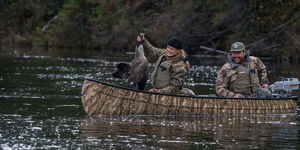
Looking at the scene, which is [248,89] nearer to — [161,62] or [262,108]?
[262,108]

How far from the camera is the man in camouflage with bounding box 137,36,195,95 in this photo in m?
12.2

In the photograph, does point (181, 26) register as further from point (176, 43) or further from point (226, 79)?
point (176, 43)

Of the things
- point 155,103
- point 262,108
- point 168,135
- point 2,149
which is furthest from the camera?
point 262,108

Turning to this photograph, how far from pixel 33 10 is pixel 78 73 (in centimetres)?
3082

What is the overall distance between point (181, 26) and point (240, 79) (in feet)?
67.6

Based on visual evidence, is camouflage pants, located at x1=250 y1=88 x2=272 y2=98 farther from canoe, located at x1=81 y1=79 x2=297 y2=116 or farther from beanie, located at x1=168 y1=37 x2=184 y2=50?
beanie, located at x1=168 y1=37 x2=184 y2=50

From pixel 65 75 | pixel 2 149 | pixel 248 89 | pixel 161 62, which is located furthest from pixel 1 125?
pixel 65 75

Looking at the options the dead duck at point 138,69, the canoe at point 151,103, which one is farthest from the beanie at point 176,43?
the canoe at point 151,103

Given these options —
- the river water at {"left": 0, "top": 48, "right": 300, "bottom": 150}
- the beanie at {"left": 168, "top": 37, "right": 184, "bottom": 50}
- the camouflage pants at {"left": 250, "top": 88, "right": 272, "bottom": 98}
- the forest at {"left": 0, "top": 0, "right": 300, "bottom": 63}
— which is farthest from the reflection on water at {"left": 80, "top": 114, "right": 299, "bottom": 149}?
the forest at {"left": 0, "top": 0, "right": 300, "bottom": 63}

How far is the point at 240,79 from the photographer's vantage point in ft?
42.3

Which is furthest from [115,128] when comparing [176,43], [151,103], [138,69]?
[176,43]

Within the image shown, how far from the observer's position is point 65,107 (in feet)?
42.8

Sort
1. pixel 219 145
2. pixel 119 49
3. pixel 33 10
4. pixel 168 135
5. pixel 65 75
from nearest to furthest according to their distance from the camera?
1. pixel 219 145
2. pixel 168 135
3. pixel 65 75
4. pixel 119 49
5. pixel 33 10

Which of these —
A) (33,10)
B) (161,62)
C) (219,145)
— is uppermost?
(33,10)
